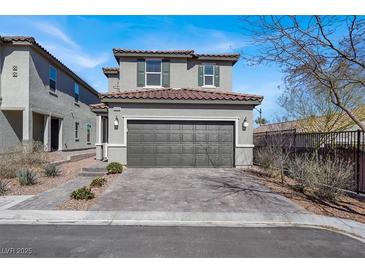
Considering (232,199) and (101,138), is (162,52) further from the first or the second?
(232,199)

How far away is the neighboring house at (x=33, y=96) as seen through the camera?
14914 millimetres

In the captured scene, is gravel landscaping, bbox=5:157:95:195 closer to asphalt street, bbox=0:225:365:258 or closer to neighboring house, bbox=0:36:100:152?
asphalt street, bbox=0:225:365:258

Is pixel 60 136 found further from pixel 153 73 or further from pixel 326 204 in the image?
pixel 326 204

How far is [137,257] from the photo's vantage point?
427 cm

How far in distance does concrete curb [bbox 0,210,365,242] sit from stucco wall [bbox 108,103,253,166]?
664 cm

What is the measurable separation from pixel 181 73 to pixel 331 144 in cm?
982

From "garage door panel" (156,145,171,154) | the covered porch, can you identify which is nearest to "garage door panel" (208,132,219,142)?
"garage door panel" (156,145,171,154)

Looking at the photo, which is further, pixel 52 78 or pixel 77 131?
pixel 77 131

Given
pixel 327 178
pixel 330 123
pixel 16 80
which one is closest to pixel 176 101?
pixel 327 178

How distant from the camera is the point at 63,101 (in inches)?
798

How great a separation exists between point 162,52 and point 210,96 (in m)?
4.61

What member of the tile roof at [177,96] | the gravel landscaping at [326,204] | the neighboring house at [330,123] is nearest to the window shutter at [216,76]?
the tile roof at [177,96]

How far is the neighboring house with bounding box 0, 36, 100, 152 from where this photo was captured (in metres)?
14.9

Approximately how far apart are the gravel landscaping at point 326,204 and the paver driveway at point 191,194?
1.37 ft
